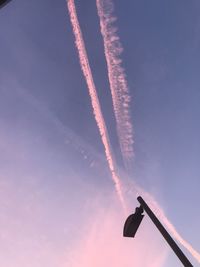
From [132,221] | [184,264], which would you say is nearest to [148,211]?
[132,221]

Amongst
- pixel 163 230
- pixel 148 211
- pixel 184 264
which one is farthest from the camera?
pixel 148 211

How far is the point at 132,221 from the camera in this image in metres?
5.96

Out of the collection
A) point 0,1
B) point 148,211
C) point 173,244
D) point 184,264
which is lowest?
point 184,264

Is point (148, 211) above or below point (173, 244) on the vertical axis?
above

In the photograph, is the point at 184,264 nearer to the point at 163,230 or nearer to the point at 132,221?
the point at 163,230

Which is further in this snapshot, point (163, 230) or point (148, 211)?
point (148, 211)

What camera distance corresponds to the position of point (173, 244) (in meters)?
5.07

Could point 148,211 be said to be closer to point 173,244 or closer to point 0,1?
point 173,244

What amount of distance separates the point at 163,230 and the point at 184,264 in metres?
0.61

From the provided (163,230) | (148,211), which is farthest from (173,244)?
(148,211)

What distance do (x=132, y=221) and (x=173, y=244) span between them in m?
1.02

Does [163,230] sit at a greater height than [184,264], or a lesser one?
greater

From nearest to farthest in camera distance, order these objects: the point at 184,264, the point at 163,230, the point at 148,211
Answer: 1. the point at 184,264
2. the point at 163,230
3. the point at 148,211

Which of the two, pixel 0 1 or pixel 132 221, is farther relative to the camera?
pixel 132 221
